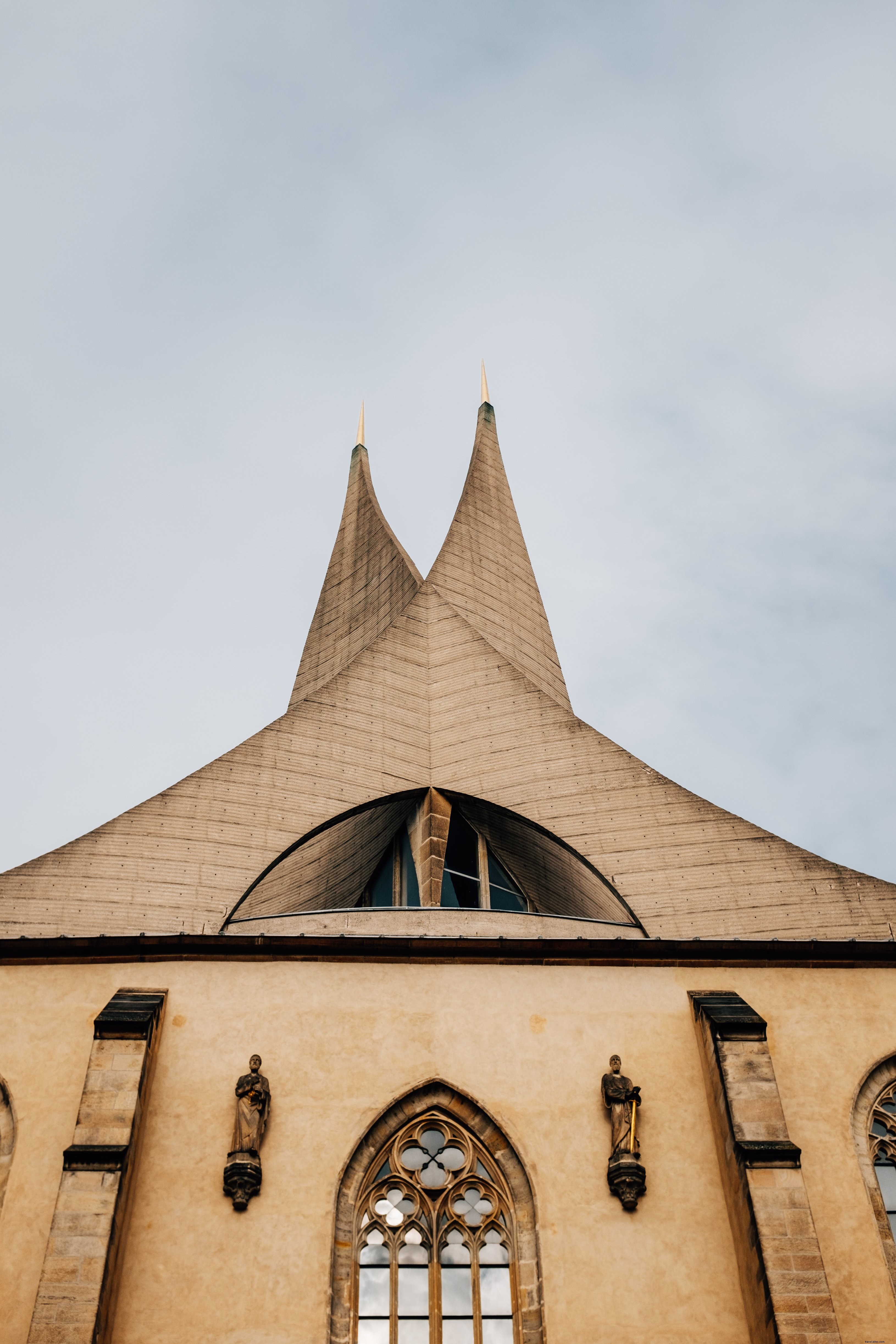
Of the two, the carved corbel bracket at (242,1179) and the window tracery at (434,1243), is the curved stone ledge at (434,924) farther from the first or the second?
the carved corbel bracket at (242,1179)

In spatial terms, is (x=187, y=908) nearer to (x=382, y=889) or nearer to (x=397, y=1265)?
(x=382, y=889)

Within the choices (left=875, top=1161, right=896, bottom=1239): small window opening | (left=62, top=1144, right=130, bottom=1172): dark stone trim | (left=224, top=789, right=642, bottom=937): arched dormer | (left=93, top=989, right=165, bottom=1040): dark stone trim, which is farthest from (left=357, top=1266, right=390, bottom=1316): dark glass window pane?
(left=224, top=789, right=642, bottom=937): arched dormer

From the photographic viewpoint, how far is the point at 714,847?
15414 mm

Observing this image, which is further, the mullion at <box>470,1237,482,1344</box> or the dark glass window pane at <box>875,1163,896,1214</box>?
the dark glass window pane at <box>875,1163,896,1214</box>

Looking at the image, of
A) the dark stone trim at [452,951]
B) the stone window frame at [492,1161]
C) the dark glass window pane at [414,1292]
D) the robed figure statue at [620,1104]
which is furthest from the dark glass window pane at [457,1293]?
the dark stone trim at [452,951]

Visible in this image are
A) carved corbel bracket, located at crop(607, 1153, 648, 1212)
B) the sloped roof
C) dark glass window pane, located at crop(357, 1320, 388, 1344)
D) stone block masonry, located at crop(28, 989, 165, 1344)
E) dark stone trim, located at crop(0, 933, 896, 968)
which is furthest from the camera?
the sloped roof

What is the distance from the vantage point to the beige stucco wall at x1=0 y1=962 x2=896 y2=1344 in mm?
9664

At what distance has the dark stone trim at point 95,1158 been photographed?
9672 mm

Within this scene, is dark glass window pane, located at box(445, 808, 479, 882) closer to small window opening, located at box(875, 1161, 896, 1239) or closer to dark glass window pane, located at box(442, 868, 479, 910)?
dark glass window pane, located at box(442, 868, 479, 910)

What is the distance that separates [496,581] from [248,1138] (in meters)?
16.1

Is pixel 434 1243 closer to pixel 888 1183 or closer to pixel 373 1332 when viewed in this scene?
pixel 373 1332

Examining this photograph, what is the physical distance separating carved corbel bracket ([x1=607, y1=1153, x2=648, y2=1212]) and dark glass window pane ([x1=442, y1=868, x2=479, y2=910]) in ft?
20.0

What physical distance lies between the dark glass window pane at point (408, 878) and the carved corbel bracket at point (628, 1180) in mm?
6039

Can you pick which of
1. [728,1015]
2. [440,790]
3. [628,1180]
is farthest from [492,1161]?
[440,790]
